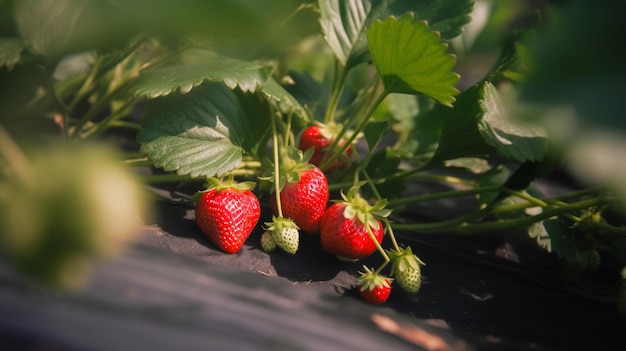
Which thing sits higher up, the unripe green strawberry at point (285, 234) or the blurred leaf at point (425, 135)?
the blurred leaf at point (425, 135)

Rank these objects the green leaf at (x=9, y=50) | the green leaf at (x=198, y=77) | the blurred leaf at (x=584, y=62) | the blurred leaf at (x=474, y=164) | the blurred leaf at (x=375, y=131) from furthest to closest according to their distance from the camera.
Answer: the blurred leaf at (x=474, y=164), the blurred leaf at (x=375, y=131), the green leaf at (x=198, y=77), the green leaf at (x=9, y=50), the blurred leaf at (x=584, y=62)

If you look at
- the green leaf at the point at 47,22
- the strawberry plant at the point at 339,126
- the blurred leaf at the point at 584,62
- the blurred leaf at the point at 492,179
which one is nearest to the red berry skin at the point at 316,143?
the strawberry plant at the point at 339,126

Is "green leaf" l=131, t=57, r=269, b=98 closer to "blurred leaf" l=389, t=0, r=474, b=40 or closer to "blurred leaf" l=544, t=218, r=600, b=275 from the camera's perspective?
"blurred leaf" l=389, t=0, r=474, b=40

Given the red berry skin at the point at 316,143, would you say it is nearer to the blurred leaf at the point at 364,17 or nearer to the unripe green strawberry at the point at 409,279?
the blurred leaf at the point at 364,17

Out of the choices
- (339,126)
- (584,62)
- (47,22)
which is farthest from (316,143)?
(584,62)

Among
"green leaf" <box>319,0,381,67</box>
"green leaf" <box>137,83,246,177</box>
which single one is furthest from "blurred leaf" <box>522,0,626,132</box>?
"green leaf" <box>319,0,381,67</box>
